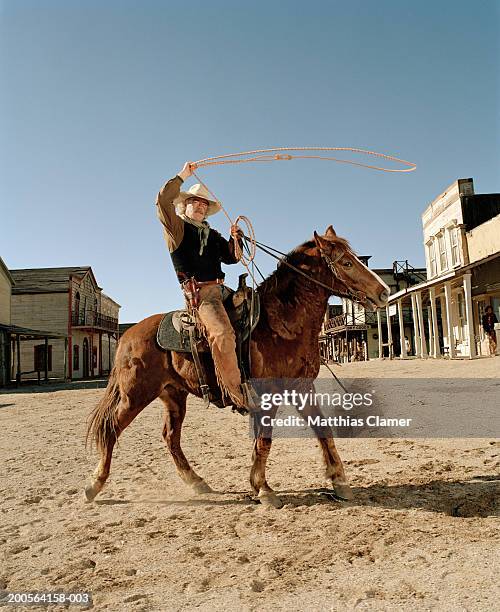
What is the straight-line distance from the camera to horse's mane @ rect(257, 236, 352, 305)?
4.28 metres

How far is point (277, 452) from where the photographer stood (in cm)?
599

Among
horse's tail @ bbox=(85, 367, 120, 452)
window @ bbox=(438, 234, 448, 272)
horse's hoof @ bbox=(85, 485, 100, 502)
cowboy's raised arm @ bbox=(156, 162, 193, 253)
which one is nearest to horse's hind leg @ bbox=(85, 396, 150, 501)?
horse's tail @ bbox=(85, 367, 120, 452)

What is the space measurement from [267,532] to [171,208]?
270cm

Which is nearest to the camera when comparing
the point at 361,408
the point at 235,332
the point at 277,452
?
the point at 235,332

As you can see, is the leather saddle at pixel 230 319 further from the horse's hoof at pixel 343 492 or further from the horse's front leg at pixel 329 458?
the horse's hoof at pixel 343 492

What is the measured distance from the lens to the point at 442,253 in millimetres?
23828

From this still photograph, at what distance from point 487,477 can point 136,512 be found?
10.2 ft

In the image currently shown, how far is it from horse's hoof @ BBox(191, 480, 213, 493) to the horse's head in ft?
7.24

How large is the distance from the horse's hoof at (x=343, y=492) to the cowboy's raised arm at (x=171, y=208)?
2.52 metres

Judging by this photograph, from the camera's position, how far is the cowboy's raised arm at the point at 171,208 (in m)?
4.02

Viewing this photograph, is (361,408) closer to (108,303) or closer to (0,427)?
(0,427)

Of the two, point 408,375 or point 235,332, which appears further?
point 408,375

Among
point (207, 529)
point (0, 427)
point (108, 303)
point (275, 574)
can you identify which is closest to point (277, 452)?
point (207, 529)

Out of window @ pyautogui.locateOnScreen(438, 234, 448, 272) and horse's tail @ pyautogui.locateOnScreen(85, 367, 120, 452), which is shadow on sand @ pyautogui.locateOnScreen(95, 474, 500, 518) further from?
window @ pyautogui.locateOnScreen(438, 234, 448, 272)
